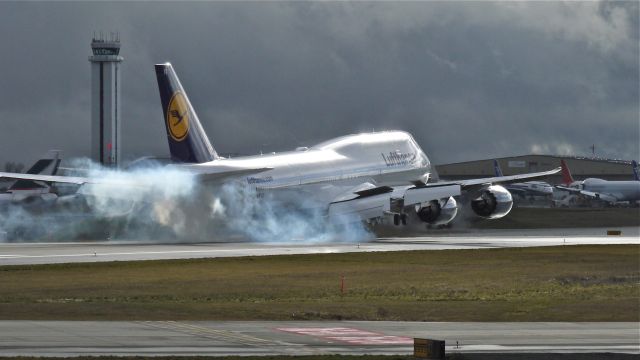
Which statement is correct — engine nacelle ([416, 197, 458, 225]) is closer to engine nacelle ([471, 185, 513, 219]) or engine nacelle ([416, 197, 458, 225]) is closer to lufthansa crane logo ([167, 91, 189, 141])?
engine nacelle ([471, 185, 513, 219])

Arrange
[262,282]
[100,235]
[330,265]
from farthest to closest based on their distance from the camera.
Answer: [100,235], [330,265], [262,282]

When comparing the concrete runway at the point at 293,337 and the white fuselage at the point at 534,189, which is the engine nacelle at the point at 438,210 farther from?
the white fuselage at the point at 534,189

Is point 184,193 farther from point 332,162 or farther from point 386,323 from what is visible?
point 386,323

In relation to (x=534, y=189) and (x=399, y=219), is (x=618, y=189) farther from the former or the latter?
(x=399, y=219)

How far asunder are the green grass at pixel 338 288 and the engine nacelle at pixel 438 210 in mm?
20120

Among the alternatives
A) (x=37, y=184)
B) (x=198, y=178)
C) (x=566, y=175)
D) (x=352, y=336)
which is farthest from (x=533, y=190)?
(x=352, y=336)

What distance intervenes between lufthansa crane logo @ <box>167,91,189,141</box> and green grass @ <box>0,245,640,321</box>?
48.9 ft

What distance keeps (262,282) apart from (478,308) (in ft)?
35.9

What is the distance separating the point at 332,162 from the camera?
268ft

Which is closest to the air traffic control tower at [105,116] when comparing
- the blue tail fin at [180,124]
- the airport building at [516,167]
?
the airport building at [516,167]

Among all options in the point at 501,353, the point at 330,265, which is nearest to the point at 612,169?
the point at 330,265

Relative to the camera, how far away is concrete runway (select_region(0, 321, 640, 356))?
2689 cm

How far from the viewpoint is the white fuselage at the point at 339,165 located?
73.4 m

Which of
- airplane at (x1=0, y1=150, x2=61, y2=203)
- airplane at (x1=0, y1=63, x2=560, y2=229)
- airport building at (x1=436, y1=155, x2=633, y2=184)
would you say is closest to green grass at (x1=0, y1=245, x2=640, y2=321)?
airplane at (x1=0, y1=63, x2=560, y2=229)
